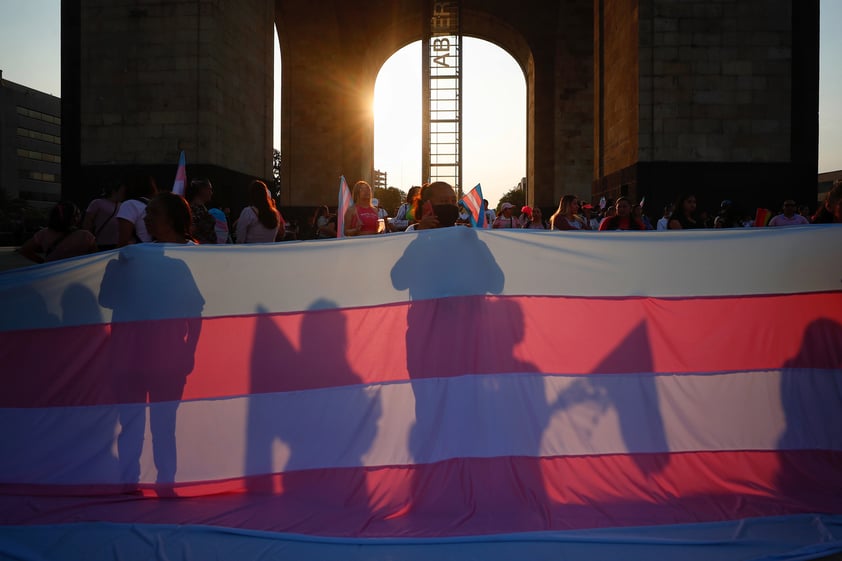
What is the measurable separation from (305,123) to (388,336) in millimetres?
26387

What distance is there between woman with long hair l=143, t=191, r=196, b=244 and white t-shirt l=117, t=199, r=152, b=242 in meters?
1.30

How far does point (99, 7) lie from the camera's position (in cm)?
1563

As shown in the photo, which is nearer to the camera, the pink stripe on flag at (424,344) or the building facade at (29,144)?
the pink stripe on flag at (424,344)

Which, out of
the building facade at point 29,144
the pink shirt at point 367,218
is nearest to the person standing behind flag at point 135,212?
the pink shirt at point 367,218

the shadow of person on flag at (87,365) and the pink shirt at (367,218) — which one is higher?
the pink shirt at (367,218)

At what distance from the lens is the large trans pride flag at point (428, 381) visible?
11.2ft

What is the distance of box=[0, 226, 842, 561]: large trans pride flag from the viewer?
341cm

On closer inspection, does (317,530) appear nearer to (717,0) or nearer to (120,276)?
(120,276)

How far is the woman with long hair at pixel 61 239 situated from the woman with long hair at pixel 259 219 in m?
1.94

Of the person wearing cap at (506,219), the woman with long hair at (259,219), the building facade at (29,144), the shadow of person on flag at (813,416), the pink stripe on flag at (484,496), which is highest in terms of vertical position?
the building facade at (29,144)

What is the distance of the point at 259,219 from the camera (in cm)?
738

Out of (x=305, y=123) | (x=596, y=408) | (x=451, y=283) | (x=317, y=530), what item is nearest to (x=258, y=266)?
(x=451, y=283)

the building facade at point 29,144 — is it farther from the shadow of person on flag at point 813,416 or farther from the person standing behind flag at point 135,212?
the shadow of person on flag at point 813,416

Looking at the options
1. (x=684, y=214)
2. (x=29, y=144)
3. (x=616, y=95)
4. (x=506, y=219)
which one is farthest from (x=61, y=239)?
(x=29, y=144)
